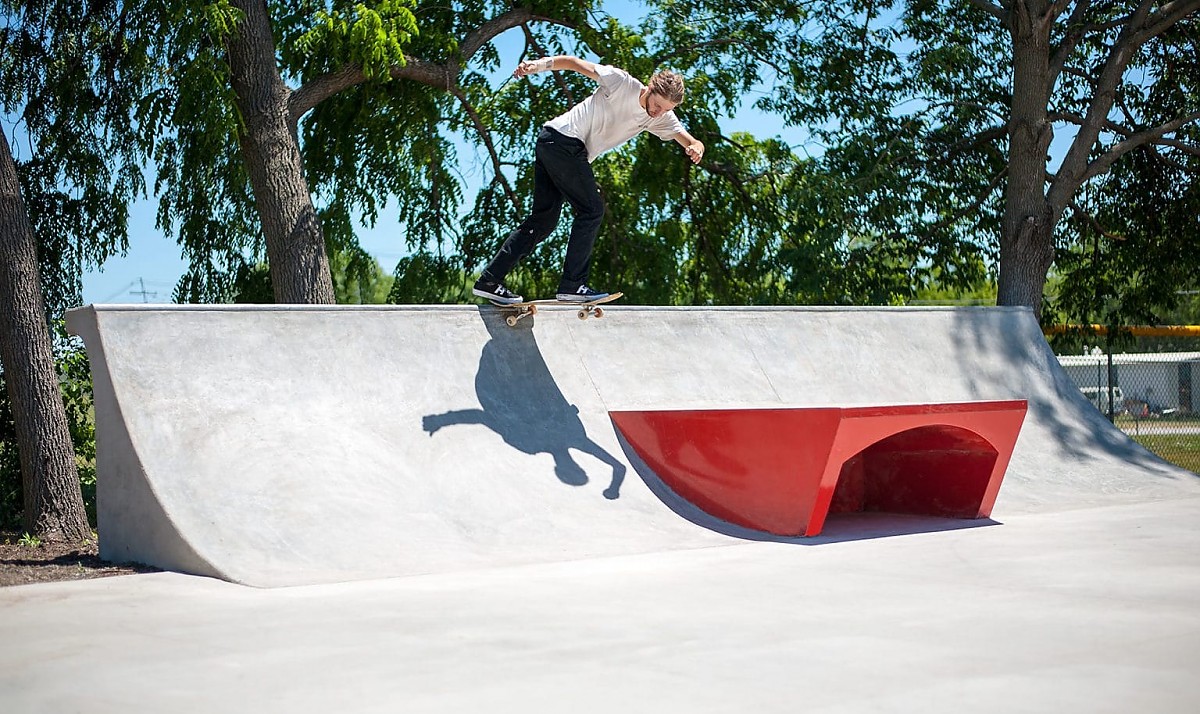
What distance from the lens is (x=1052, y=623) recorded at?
3.82 m

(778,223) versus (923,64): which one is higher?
(923,64)

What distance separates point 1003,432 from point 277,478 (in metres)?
4.19

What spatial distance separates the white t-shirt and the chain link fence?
9.22 meters

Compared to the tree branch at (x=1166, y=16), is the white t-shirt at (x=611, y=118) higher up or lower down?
lower down

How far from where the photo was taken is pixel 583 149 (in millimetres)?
6984

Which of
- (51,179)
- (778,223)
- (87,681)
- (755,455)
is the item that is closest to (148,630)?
(87,681)

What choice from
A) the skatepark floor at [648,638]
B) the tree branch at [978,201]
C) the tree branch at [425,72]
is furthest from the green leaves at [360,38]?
the tree branch at [978,201]

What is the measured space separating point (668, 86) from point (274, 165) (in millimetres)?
6256

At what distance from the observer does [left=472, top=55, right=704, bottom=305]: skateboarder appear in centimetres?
676

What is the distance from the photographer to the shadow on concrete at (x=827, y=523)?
6.27m

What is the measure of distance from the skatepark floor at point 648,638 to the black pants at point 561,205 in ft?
7.52

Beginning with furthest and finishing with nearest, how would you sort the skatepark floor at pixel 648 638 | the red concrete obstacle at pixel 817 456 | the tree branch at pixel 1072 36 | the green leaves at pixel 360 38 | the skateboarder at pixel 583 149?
the tree branch at pixel 1072 36 → the green leaves at pixel 360 38 → the skateboarder at pixel 583 149 → the red concrete obstacle at pixel 817 456 → the skatepark floor at pixel 648 638

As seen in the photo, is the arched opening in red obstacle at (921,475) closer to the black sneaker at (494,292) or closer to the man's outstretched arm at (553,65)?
the black sneaker at (494,292)

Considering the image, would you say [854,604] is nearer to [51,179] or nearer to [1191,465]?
[51,179]
